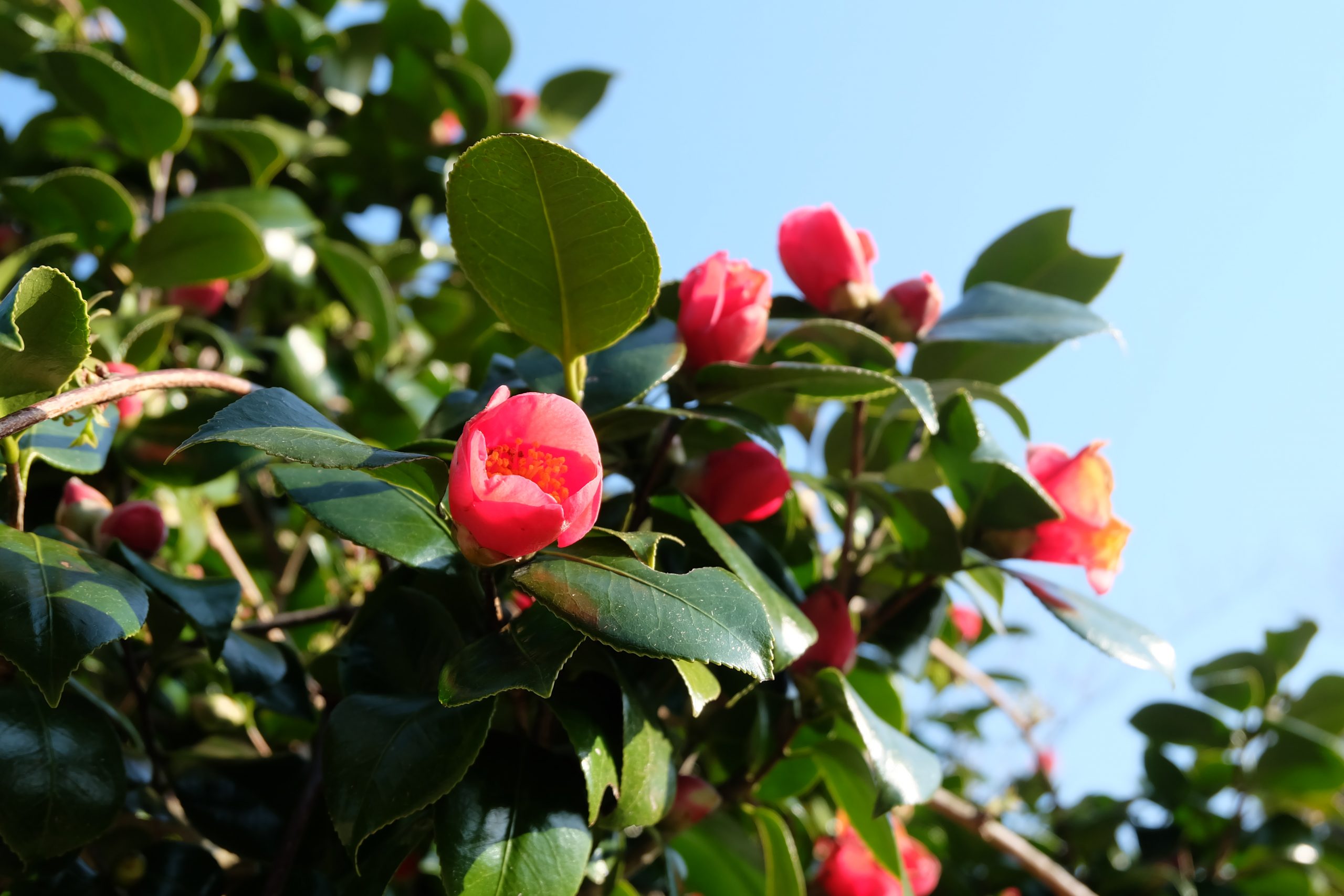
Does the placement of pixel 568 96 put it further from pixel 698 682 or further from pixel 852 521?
pixel 698 682

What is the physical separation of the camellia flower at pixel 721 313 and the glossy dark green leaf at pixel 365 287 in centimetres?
62

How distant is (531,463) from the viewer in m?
0.58

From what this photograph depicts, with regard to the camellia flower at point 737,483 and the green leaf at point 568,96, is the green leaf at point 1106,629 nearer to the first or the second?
the camellia flower at point 737,483

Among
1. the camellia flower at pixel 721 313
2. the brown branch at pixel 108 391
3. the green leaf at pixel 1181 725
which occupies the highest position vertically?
the camellia flower at pixel 721 313

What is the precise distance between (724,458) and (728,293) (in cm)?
13

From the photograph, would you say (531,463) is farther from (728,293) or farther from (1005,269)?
(1005,269)

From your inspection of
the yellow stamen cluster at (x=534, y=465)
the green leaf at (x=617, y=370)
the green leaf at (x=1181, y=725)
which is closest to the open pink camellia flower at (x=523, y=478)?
the yellow stamen cluster at (x=534, y=465)

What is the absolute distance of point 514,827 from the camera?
0.59m

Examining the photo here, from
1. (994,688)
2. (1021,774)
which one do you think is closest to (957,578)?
(994,688)

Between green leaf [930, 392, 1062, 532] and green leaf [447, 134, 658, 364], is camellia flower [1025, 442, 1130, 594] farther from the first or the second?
green leaf [447, 134, 658, 364]

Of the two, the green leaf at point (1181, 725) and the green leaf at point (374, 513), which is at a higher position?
the green leaf at point (374, 513)

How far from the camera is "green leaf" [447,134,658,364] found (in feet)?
1.86

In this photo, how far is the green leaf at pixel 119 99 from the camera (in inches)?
42.5

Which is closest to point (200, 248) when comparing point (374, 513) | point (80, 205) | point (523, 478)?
point (80, 205)
